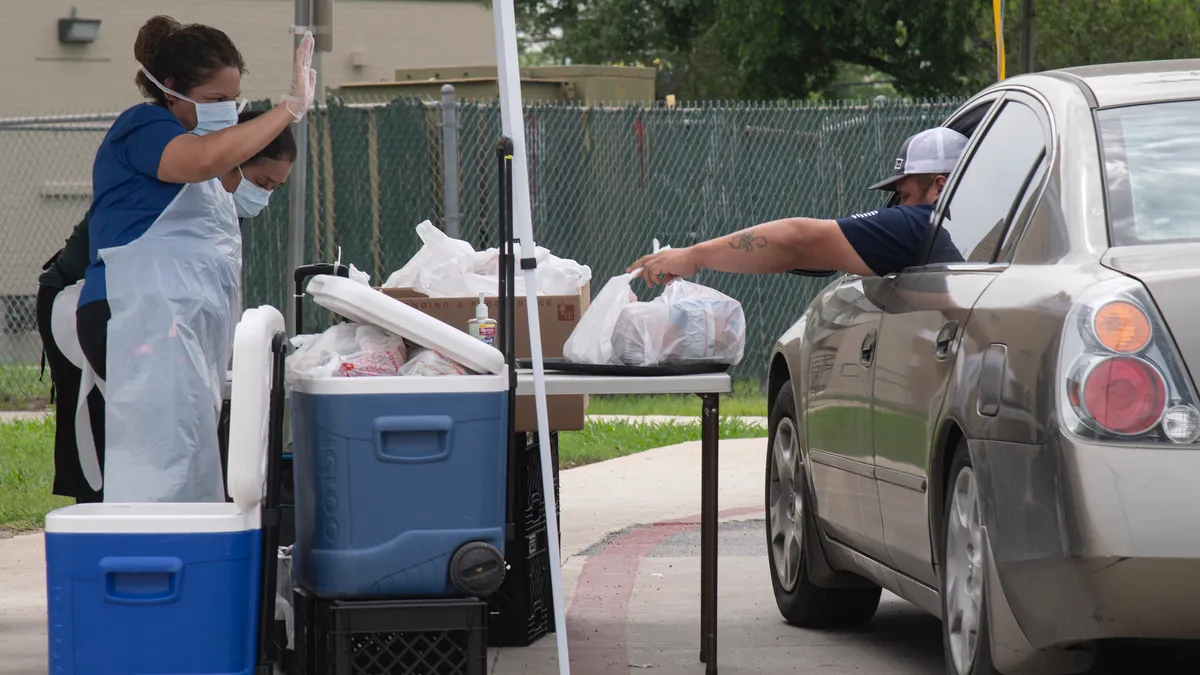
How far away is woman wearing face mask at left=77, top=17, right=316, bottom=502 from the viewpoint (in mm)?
4559

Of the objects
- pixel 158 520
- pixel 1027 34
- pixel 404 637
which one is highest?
pixel 1027 34

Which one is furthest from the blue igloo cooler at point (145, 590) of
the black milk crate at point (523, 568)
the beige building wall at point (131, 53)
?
the beige building wall at point (131, 53)

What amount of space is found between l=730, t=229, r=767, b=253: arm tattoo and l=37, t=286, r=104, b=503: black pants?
1.98 meters

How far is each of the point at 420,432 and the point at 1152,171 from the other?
1.87m

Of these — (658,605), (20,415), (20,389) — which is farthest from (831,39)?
(658,605)

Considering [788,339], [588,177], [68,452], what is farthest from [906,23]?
[68,452]

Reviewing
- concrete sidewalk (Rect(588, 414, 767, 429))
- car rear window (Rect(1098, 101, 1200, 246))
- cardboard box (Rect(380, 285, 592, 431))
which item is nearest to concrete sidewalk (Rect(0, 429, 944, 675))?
cardboard box (Rect(380, 285, 592, 431))

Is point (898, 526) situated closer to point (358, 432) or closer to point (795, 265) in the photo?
point (795, 265)

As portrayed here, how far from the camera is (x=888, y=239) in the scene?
205 inches

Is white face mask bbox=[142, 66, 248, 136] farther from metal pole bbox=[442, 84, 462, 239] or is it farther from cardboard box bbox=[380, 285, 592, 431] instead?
metal pole bbox=[442, 84, 462, 239]

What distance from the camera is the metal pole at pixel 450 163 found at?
44.2 ft

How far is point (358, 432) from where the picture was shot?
4.25 meters

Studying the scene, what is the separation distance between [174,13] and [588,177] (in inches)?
485

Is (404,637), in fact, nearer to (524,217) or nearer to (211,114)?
(524,217)
